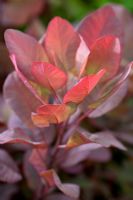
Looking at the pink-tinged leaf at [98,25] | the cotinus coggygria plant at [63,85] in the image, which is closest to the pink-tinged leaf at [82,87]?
the cotinus coggygria plant at [63,85]

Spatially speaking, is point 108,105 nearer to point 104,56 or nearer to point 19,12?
point 104,56

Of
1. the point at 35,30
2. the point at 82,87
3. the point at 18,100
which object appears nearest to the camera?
the point at 82,87

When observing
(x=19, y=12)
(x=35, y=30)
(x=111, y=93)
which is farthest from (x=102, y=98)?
(x=19, y=12)

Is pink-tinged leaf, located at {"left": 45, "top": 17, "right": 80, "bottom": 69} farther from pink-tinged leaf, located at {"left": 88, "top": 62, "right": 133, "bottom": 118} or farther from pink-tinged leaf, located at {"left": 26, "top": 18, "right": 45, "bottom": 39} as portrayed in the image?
pink-tinged leaf, located at {"left": 26, "top": 18, "right": 45, "bottom": 39}

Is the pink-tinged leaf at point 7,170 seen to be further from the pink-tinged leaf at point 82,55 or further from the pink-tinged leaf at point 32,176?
the pink-tinged leaf at point 82,55

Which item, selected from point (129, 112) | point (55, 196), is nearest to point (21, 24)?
point (129, 112)

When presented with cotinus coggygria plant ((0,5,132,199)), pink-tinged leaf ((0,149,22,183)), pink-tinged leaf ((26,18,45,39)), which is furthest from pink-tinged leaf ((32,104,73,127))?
pink-tinged leaf ((26,18,45,39))

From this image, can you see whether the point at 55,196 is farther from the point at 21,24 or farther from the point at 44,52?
the point at 21,24
